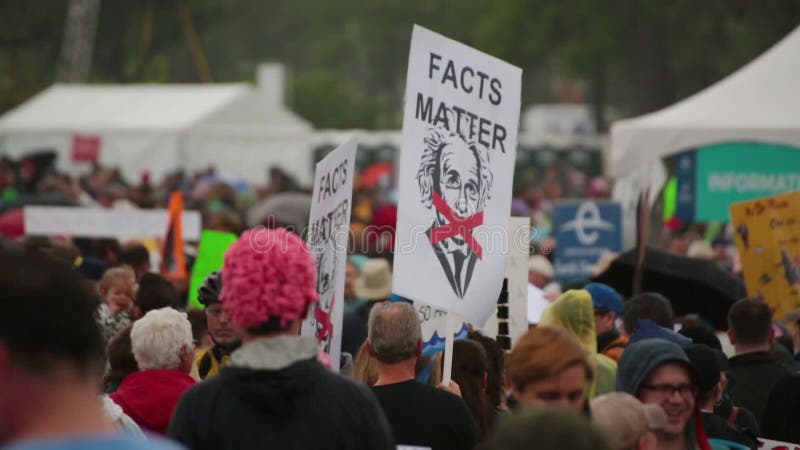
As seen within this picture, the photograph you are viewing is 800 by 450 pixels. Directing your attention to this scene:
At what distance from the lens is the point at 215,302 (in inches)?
257

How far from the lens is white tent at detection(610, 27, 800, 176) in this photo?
1305 cm

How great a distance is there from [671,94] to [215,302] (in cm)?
4015

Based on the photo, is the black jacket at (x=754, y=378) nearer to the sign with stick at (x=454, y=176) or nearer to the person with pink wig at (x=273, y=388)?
the sign with stick at (x=454, y=176)

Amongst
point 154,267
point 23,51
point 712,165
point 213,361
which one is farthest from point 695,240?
point 23,51

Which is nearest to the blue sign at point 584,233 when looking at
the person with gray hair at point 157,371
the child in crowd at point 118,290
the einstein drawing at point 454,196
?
the child in crowd at point 118,290

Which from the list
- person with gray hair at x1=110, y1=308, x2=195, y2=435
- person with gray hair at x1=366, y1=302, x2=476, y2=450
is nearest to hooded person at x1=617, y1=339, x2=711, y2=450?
person with gray hair at x1=366, y1=302, x2=476, y2=450

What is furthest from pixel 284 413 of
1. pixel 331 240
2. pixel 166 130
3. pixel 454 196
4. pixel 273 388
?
pixel 166 130

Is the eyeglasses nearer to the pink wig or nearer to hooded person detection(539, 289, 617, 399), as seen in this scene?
the pink wig

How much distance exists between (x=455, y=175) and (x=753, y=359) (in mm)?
2133

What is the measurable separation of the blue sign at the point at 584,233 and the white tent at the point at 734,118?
48 centimetres

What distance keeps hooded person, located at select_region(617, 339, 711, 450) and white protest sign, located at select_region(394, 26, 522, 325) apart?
45.4 inches

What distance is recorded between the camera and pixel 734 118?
530 inches

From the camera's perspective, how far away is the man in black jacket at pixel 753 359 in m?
7.45

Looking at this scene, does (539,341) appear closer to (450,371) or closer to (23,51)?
(450,371)
